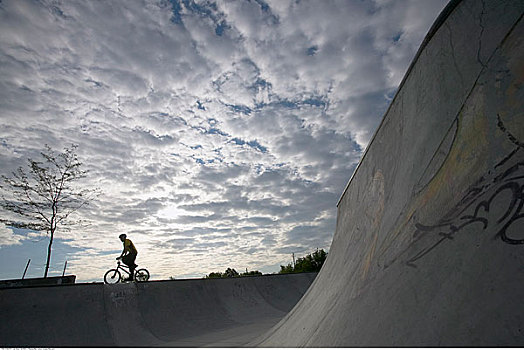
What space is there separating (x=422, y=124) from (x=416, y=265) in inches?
49.1

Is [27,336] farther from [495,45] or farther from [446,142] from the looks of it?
[495,45]

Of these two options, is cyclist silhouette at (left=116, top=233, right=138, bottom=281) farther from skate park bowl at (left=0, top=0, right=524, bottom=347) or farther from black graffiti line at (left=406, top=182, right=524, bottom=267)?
→ black graffiti line at (left=406, top=182, right=524, bottom=267)

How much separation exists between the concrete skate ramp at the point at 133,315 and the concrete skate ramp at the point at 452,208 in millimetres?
4726

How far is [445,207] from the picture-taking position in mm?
1972

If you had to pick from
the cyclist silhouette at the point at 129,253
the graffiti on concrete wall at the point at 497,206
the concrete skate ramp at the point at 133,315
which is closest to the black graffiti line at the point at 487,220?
the graffiti on concrete wall at the point at 497,206

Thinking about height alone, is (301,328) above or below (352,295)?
below

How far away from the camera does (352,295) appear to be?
2.66 meters

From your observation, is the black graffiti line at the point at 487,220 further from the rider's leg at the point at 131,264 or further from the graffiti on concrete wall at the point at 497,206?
the rider's leg at the point at 131,264

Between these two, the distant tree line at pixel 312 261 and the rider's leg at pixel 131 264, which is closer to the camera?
the rider's leg at pixel 131 264

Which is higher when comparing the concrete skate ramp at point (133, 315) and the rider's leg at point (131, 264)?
the rider's leg at point (131, 264)

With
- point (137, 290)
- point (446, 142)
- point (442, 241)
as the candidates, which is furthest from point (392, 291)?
point (137, 290)

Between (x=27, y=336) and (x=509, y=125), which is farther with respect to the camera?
(x=27, y=336)

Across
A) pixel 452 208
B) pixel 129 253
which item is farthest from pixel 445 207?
pixel 129 253

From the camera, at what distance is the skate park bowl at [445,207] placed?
1.48m
